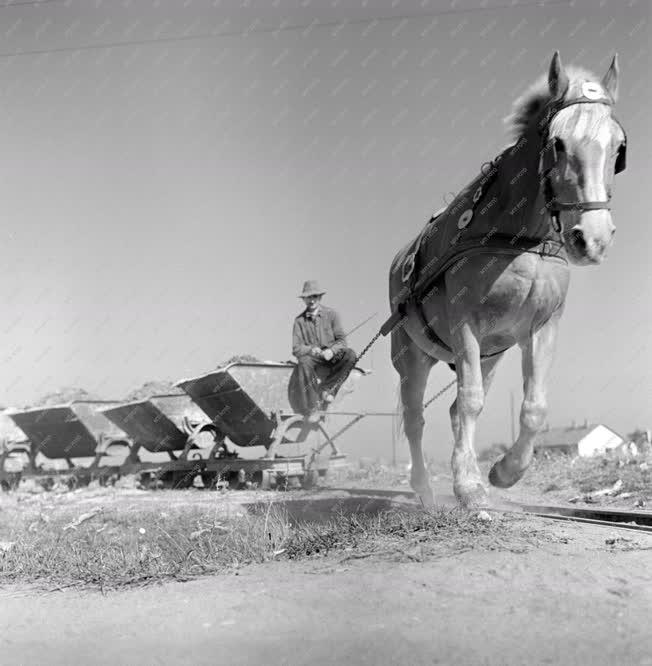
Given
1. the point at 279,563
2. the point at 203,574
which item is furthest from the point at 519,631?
the point at 203,574

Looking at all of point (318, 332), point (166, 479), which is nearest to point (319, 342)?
point (318, 332)

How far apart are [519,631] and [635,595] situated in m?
0.61

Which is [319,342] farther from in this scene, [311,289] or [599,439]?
[599,439]

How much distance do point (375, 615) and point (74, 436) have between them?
15633 mm

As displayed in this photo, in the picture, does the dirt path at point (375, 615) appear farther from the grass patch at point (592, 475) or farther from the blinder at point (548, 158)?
the grass patch at point (592, 475)

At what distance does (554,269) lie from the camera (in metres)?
4.80

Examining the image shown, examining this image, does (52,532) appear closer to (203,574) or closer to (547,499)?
(203,574)

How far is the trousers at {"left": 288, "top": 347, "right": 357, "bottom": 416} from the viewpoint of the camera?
10.8m

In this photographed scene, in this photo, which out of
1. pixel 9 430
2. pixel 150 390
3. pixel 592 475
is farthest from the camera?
pixel 9 430

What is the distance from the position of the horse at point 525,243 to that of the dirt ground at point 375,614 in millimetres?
1163

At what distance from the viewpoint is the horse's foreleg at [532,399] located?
4.84 m

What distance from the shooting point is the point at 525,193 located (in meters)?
4.69

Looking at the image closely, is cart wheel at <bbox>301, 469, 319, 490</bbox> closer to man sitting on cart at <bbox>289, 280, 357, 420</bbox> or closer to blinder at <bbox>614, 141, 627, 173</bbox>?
man sitting on cart at <bbox>289, 280, 357, 420</bbox>

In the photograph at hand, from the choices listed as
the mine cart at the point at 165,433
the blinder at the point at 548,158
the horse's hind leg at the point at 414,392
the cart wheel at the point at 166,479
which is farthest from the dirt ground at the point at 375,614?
the cart wheel at the point at 166,479
